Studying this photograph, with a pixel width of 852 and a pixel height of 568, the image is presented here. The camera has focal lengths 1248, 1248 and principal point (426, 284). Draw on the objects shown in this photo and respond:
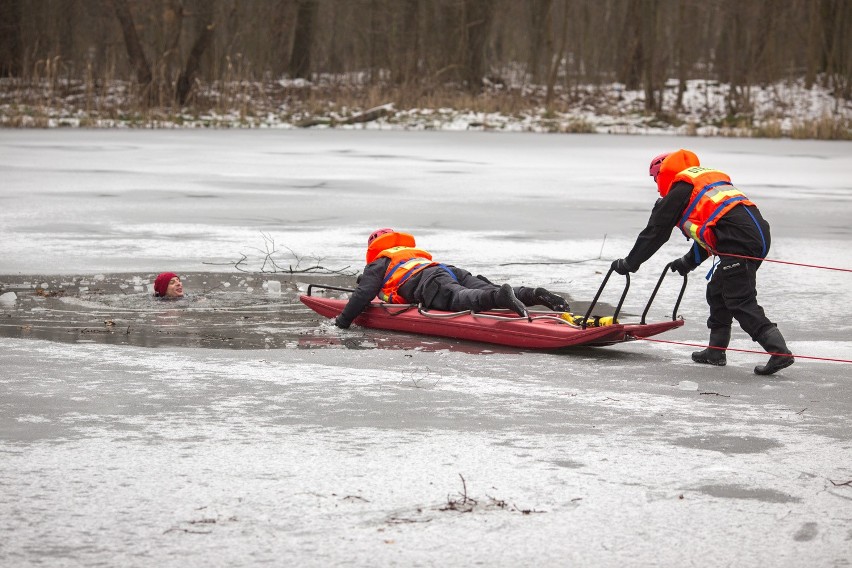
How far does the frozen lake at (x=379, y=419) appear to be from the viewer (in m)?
3.65

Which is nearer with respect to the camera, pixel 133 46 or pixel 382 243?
pixel 382 243

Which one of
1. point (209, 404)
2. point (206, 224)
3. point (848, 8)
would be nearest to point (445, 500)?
point (209, 404)

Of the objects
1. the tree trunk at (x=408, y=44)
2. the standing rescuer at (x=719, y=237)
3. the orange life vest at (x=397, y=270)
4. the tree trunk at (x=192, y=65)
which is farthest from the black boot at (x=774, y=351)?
the tree trunk at (x=408, y=44)

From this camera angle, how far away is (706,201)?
654cm

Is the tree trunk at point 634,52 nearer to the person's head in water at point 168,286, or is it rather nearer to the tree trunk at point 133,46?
the tree trunk at point 133,46

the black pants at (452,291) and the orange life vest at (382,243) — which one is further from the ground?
the orange life vest at (382,243)

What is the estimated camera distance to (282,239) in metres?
11.2

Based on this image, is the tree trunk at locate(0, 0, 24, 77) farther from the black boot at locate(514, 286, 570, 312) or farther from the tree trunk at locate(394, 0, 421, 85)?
the black boot at locate(514, 286, 570, 312)

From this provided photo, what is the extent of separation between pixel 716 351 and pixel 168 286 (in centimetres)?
358

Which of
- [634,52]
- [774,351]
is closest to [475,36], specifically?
[634,52]

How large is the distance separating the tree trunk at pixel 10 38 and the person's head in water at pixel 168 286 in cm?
3071

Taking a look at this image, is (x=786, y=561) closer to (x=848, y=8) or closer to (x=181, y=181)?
(x=181, y=181)

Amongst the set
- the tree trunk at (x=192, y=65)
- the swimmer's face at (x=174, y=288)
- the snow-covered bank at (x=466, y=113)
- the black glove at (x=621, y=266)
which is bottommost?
the swimmer's face at (x=174, y=288)

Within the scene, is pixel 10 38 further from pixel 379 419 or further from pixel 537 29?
pixel 379 419
